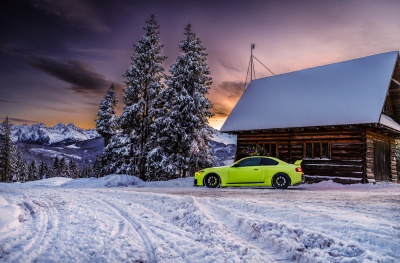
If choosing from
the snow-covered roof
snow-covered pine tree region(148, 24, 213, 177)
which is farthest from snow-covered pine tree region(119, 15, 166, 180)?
the snow-covered roof

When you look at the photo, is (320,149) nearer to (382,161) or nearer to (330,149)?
(330,149)

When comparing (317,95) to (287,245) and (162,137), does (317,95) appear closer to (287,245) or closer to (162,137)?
(162,137)

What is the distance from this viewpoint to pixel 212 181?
14688mm

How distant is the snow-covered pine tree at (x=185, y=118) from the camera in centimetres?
2222

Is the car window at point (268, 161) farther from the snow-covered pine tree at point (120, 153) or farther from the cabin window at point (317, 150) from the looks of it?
the snow-covered pine tree at point (120, 153)

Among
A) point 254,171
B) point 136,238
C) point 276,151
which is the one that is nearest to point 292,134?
point 276,151

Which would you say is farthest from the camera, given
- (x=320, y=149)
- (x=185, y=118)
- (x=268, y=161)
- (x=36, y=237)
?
(x=185, y=118)

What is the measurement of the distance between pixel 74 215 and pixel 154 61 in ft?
67.6

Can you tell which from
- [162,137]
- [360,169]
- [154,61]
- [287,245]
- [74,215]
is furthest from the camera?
[154,61]

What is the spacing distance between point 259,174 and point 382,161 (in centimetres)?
1134

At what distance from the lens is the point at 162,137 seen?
2242cm

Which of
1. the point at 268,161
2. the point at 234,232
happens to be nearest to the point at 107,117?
the point at 268,161

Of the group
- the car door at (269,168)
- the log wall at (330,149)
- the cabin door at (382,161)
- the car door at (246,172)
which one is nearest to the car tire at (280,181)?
the car door at (269,168)

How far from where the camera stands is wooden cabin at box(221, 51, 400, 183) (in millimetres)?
17406
